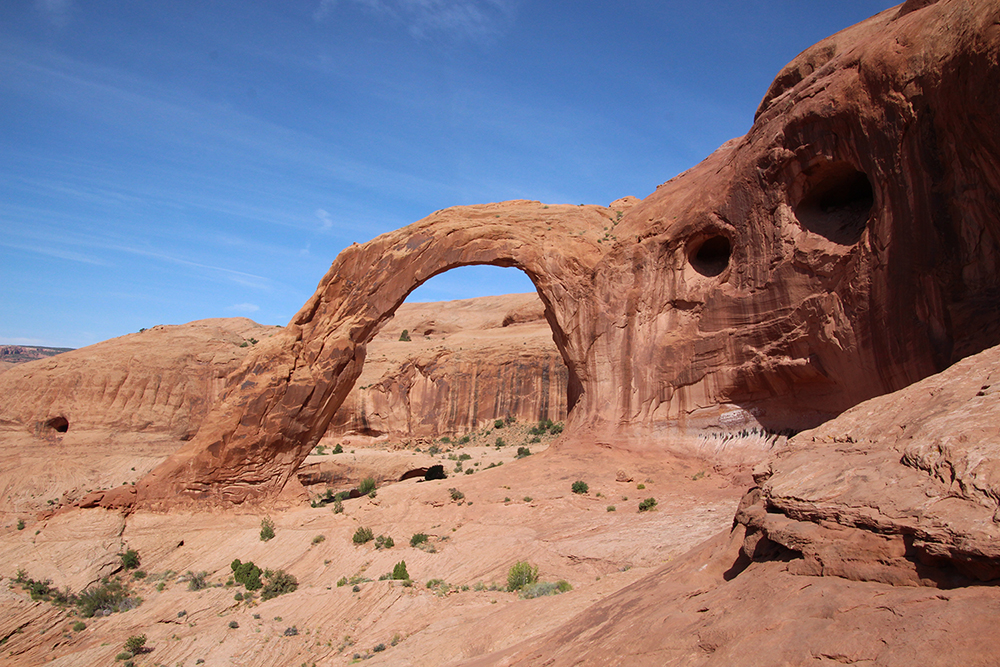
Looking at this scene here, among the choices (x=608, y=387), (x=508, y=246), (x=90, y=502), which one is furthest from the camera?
(x=508, y=246)

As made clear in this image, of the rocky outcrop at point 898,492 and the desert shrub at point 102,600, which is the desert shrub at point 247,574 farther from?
the rocky outcrop at point 898,492

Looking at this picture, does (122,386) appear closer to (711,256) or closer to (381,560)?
(381,560)

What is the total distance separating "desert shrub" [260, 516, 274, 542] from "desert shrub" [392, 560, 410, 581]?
513cm

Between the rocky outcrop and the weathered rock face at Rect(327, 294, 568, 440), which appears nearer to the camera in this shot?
the rocky outcrop

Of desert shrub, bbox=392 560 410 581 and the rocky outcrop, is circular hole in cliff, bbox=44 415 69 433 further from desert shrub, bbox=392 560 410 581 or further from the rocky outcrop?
the rocky outcrop

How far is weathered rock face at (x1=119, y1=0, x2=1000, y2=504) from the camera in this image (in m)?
10.8

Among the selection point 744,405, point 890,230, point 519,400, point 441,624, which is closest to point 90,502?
point 441,624

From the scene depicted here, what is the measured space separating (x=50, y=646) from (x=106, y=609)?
150cm

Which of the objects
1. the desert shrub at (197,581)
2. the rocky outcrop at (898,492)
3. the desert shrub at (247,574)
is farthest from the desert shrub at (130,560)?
the rocky outcrop at (898,492)

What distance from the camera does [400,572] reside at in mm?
13281

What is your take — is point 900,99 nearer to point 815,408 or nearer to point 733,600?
point 815,408

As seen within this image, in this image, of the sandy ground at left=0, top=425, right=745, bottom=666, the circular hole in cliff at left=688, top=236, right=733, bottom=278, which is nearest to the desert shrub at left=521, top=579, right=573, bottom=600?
the sandy ground at left=0, top=425, right=745, bottom=666

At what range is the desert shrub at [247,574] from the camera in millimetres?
14383

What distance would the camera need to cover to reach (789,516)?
492 centimetres
